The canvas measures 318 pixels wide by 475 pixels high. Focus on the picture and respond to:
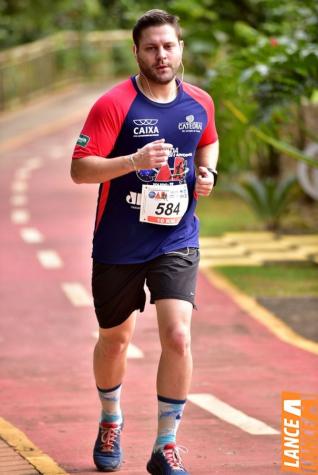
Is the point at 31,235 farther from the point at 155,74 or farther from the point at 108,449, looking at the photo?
the point at 155,74

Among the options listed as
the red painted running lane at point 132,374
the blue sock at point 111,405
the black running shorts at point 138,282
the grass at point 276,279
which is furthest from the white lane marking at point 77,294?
the black running shorts at point 138,282

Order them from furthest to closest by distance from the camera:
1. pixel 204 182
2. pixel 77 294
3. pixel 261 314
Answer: pixel 77 294
pixel 261 314
pixel 204 182

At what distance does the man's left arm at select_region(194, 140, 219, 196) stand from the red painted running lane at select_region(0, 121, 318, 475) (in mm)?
1226

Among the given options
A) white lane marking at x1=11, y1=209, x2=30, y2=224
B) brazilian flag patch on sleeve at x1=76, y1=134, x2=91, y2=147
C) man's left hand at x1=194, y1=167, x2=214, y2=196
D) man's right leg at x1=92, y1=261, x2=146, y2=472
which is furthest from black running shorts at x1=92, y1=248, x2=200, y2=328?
white lane marking at x1=11, y1=209, x2=30, y2=224

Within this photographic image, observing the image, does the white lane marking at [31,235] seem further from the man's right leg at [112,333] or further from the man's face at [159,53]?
the man's face at [159,53]

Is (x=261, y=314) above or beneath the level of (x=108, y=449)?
beneath

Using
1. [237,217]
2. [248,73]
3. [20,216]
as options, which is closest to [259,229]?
[237,217]

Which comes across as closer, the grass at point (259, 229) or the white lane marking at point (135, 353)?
the white lane marking at point (135, 353)

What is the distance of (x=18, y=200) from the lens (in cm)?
2245

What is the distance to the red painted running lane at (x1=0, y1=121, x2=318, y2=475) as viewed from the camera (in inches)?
272

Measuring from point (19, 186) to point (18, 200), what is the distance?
2293 millimetres

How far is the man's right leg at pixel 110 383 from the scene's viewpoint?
6398 millimetres

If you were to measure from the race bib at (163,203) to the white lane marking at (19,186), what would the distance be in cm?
1780

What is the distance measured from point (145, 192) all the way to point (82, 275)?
27.7 ft
